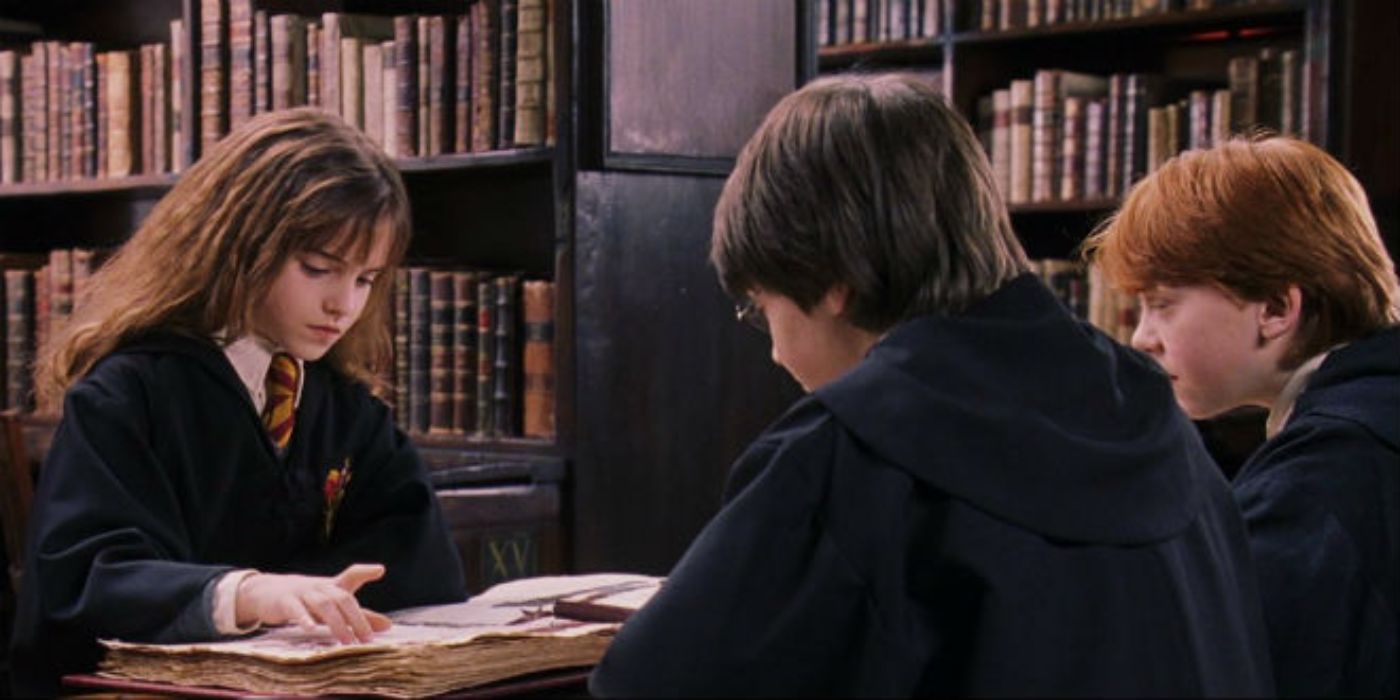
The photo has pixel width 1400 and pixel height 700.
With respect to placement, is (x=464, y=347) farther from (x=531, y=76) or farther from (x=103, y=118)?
(x=103, y=118)

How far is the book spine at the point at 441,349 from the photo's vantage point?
3.92m

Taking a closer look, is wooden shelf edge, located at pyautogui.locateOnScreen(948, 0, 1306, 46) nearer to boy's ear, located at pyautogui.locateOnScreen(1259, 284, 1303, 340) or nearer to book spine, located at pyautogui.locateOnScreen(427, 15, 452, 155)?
book spine, located at pyautogui.locateOnScreen(427, 15, 452, 155)

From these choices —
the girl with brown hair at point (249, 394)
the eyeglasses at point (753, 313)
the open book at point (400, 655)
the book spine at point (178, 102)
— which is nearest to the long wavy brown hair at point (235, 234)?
the girl with brown hair at point (249, 394)

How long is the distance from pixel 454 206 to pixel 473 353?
1.76 ft

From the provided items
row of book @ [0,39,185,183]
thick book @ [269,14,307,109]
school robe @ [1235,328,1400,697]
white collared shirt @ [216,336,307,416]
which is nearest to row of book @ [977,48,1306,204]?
thick book @ [269,14,307,109]

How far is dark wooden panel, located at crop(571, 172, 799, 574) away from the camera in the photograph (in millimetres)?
3611

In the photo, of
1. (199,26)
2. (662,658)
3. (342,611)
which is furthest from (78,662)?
(199,26)

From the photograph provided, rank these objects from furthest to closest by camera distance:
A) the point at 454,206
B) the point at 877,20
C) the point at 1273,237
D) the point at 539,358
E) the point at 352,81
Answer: the point at 877,20, the point at 454,206, the point at 352,81, the point at 539,358, the point at 1273,237

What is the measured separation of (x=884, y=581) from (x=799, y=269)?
0.89 ft

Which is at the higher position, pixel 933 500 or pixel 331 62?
pixel 331 62

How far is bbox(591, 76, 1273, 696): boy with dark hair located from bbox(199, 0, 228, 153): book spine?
298 cm

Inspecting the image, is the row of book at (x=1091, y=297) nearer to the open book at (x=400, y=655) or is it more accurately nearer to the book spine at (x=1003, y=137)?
the book spine at (x=1003, y=137)

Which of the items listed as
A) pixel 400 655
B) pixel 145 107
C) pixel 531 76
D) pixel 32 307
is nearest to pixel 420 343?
pixel 531 76

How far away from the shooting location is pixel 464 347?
12.8ft
